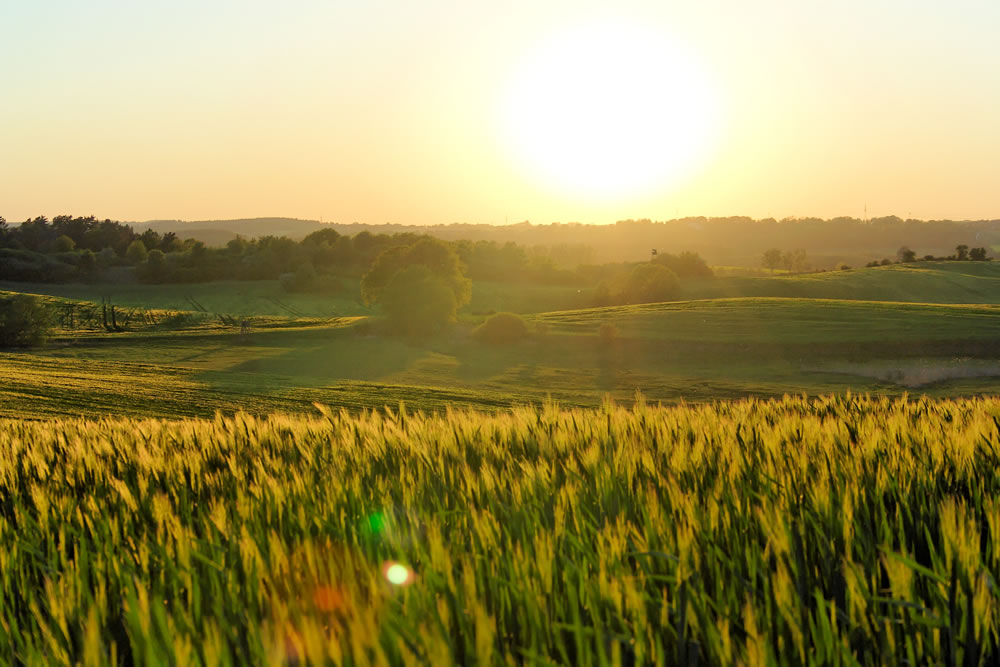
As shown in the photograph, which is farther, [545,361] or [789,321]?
[789,321]

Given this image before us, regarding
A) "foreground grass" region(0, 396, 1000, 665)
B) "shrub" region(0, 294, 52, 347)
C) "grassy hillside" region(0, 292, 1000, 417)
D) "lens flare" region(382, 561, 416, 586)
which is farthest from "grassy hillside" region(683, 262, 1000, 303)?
"lens flare" region(382, 561, 416, 586)

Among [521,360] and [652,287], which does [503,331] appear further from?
[652,287]

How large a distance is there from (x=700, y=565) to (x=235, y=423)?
4.44 m

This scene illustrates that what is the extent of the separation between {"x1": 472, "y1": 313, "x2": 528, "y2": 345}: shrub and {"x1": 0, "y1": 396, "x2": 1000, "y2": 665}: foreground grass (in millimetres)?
53740

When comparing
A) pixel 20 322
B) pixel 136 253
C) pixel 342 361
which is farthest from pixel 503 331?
pixel 136 253

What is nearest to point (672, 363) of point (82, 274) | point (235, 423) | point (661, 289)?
point (661, 289)

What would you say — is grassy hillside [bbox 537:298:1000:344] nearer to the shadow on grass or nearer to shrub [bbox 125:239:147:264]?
the shadow on grass

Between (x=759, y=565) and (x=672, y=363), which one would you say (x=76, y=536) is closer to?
(x=759, y=565)

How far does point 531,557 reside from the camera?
2.53 metres

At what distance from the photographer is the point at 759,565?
2.58 m

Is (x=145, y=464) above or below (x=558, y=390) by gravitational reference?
above

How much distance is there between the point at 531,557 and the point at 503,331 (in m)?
56.4

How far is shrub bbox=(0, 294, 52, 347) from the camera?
45.0 m

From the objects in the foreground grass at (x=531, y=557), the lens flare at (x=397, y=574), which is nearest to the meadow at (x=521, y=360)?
the foreground grass at (x=531, y=557)
